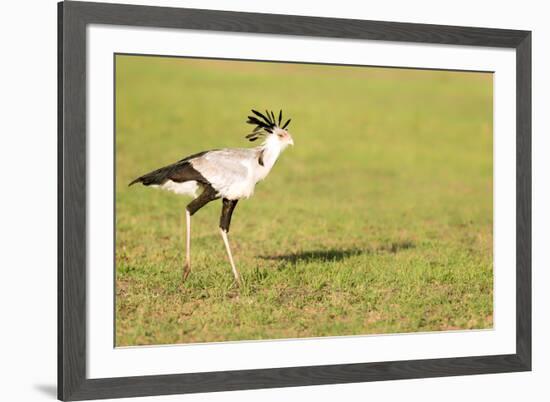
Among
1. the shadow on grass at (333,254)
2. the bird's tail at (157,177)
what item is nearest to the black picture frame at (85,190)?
the bird's tail at (157,177)

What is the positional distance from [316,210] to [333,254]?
97.1 inches

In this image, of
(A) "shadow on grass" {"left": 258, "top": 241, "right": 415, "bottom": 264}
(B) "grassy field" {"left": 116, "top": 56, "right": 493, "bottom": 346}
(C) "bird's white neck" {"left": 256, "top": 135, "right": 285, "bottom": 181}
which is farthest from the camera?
(A) "shadow on grass" {"left": 258, "top": 241, "right": 415, "bottom": 264}

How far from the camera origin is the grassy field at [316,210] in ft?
21.0

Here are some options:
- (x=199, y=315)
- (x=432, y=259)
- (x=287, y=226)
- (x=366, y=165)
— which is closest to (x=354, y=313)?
(x=199, y=315)

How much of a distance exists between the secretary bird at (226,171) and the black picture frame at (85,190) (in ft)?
3.23

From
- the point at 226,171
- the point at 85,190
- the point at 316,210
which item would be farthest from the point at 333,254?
the point at 85,190

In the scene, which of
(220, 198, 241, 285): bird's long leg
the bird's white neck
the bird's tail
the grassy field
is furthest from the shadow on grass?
the bird's tail

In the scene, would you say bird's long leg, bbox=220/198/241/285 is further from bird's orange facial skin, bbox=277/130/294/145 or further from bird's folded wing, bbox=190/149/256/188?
bird's orange facial skin, bbox=277/130/294/145

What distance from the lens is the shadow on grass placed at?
8.00 meters

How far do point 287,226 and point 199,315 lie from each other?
3937 mm

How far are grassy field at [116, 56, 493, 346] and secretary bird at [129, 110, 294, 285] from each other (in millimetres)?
689

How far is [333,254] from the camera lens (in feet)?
27.7

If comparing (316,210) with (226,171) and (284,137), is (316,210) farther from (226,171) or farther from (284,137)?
(226,171)

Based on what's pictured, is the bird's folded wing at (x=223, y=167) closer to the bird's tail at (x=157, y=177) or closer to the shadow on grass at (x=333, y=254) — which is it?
the bird's tail at (x=157, y=177)
